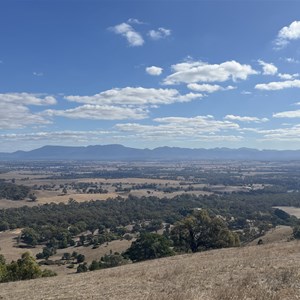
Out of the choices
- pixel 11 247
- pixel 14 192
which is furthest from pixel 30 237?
pixel 14 192

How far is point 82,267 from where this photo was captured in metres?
48.8

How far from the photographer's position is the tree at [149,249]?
43213mm

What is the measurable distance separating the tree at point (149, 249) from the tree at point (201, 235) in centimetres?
172

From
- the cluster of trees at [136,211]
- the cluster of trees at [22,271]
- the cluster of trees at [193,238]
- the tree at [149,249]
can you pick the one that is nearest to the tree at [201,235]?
the cluster of trees at [193,238]

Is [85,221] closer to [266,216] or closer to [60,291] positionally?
[266,216]

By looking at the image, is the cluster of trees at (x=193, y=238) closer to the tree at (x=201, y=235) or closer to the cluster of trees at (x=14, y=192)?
the tree at (x=201, y=235)

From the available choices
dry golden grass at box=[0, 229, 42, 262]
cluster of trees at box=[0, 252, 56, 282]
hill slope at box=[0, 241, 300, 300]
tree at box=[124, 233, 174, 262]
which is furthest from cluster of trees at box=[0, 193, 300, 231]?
hill slope at box=[0, 241, 300, 300]

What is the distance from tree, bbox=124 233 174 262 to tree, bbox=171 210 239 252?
1715 millimetres

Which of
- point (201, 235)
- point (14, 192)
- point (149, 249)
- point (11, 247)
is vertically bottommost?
point (11, 247)

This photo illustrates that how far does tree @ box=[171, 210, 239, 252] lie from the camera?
149 ft

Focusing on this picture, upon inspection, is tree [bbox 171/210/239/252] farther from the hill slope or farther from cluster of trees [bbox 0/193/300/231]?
cluster of trees [bbox 0/193/300/231]

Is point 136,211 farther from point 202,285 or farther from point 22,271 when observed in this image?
point 202,285

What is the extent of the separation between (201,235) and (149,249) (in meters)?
6.85

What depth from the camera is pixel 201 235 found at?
151ft
